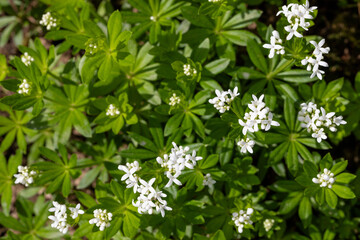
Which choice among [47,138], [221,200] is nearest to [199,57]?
[221,200]

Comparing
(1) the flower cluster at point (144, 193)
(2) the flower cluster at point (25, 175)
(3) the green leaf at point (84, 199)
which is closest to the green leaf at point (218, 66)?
(1) the flower cluster at point (144, 193)

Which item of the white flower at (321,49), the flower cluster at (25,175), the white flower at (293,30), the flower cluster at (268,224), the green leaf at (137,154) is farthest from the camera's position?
the flower cluster at (268,224)

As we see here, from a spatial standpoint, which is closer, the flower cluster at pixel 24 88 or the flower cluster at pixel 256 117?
the flower cluster at pixel 256 117

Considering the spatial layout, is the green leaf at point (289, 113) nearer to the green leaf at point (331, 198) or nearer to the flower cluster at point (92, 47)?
the green leaf at point (331, 198)

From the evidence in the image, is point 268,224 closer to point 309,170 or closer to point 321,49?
point 309,170

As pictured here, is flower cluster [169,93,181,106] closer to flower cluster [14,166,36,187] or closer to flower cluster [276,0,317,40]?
flower cluster [276,0,317,40]

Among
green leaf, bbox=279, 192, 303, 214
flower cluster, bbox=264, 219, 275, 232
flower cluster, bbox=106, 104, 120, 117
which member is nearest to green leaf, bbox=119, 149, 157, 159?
flower cluster, bbox=106, 104, 120, 117

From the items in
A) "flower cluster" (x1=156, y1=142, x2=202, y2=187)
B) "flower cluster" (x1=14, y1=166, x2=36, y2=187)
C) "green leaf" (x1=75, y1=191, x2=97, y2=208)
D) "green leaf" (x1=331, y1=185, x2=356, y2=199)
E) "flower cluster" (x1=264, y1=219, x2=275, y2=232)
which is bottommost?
"flower cluster" (x1=264, y1=219, x2=275, y2=232)
